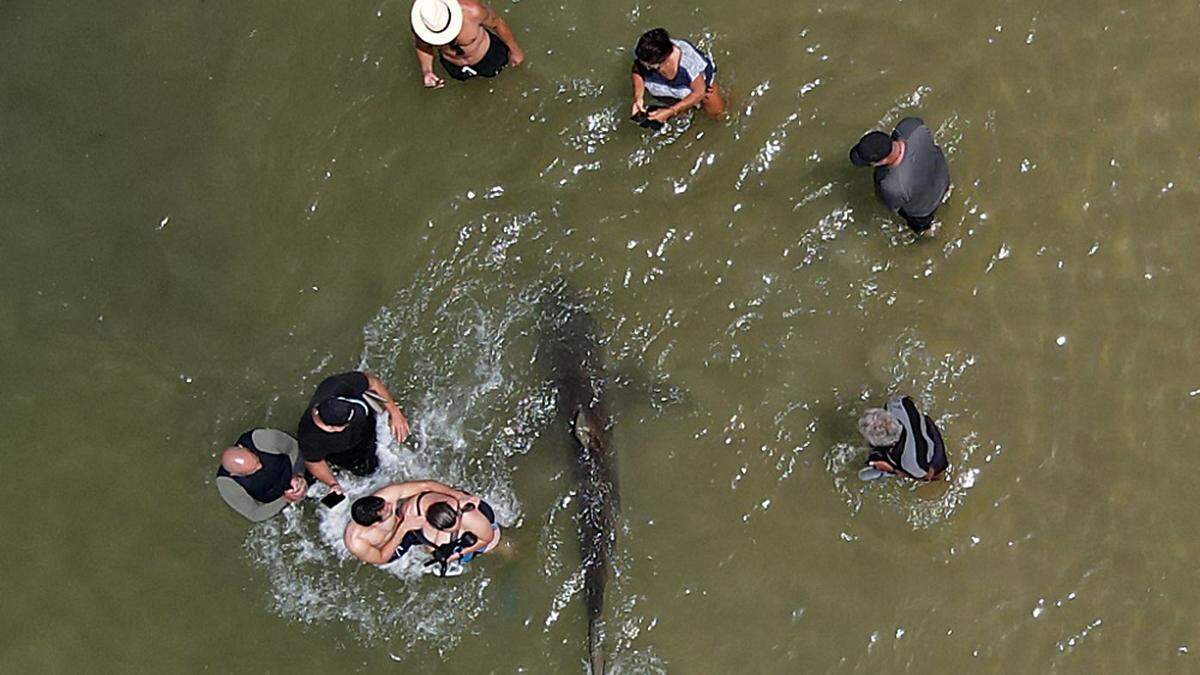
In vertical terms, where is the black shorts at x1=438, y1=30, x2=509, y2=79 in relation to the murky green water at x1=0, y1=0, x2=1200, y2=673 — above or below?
above

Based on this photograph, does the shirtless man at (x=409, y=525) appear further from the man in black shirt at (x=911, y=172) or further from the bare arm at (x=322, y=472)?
the man in black shirt at (x=911, y=172)

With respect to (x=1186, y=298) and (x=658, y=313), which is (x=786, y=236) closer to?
(x=658, y=313)

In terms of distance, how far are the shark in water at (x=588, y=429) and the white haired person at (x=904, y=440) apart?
1879 millimetres

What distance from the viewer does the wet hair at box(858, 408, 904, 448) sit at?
233 inches

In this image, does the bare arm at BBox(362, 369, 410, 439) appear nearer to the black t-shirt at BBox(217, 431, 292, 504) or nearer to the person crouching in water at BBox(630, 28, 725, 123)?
the black t-shirt at BBox(217, 431, 292, 504)

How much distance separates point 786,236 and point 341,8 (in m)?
3.86

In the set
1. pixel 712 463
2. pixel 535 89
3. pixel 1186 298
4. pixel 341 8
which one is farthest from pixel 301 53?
pixel 1186 298

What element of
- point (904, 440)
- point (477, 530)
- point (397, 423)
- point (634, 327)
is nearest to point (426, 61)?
point (634, 327)

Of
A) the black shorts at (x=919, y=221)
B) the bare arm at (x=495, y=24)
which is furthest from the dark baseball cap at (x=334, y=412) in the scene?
the black shorts at (x=919, y=221)

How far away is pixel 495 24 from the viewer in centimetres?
679

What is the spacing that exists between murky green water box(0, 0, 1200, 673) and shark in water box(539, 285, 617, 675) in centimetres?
11

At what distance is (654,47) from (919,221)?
87.5 inches

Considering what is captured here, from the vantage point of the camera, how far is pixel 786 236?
7.11 metres

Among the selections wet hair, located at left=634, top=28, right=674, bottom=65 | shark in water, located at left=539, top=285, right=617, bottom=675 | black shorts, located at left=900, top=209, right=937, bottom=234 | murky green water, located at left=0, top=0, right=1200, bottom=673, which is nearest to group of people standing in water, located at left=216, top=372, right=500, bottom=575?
murky green water, located at left=0, top=0, right=1200, bottom=673
